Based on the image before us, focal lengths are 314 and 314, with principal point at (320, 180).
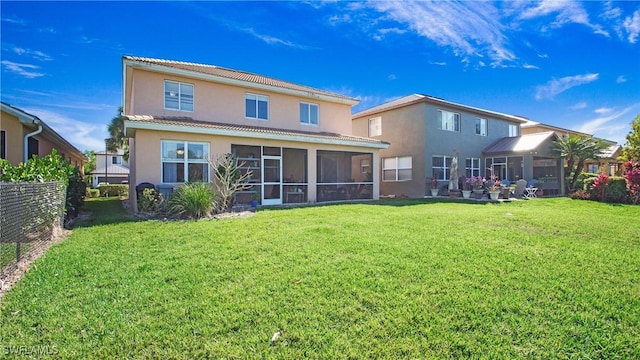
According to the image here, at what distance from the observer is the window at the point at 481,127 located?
2380 centimetres

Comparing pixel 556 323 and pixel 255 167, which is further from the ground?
pixel 255 167

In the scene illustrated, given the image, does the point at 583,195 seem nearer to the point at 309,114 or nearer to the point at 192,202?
the point at 309,114

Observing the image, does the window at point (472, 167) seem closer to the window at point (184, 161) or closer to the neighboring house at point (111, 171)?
the window at point (184, 161)

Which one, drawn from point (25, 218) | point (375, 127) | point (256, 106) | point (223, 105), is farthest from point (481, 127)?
point (25, 218)

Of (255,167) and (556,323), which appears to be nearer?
(556,323)

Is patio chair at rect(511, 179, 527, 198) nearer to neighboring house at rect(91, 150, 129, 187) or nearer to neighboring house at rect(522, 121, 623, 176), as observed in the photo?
neighboring house at rect(522, 121, 623, 176)

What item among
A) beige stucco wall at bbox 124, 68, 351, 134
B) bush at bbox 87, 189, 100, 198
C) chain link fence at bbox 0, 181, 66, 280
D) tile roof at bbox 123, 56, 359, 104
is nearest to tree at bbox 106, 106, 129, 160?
bush at bbox 87, 189, 100, 198

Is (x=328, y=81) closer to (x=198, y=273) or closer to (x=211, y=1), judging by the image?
(x=211, y=1)

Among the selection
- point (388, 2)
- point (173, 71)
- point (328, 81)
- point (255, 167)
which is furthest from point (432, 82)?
point (173, 71)

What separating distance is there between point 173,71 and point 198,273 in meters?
12.0

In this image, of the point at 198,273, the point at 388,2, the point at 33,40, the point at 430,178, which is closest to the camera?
the point at 198,273

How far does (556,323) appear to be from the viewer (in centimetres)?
366

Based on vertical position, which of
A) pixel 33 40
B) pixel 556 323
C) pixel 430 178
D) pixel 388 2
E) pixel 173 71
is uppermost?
pixel 388 2

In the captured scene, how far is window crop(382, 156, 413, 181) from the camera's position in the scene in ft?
70.8
